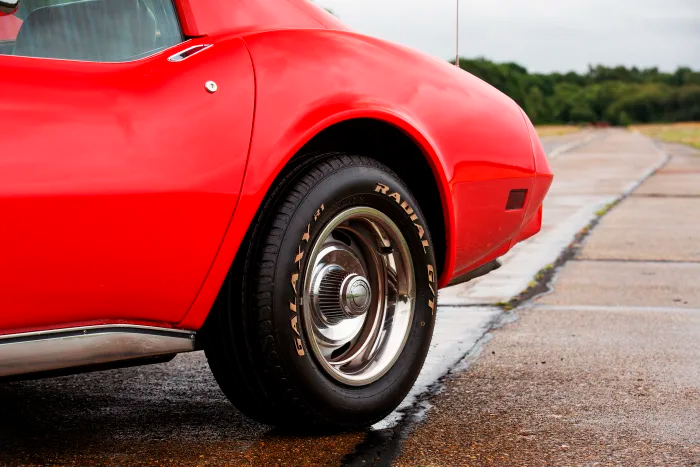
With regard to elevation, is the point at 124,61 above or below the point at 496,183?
above

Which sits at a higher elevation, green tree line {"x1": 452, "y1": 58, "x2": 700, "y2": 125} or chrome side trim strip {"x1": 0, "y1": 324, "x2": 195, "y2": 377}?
chrome side trim strip {"x1": 0, "y1": 324, "x2": 195, "y2": 377}

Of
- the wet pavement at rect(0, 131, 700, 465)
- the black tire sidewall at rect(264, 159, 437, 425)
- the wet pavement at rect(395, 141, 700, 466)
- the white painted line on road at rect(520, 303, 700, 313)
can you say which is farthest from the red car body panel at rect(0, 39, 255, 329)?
the white painted line on road at rect(520, 303, 700, 313)

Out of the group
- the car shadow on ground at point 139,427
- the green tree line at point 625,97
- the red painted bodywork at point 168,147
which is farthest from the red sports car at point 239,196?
the green tree line at point 625,97

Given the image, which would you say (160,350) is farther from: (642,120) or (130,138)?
(642,120)

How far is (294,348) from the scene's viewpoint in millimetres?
2627

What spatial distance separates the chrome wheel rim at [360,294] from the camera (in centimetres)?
287

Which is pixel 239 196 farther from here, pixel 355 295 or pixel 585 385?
pixel 585 385

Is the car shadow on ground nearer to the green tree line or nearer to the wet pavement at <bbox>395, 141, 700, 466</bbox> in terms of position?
the wet pavement at <bbox>395, 141, 700, 466</bbox>

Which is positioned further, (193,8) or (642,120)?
(642,120)

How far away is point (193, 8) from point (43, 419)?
52.4 inches

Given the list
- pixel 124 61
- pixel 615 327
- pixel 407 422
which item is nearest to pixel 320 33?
pixel 124 61

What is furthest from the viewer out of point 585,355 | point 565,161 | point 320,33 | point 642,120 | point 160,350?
point 642,120

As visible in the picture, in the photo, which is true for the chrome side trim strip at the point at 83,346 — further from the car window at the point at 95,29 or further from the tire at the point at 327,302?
the car window at the point at 95,29

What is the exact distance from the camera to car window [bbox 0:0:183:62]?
2.49m
